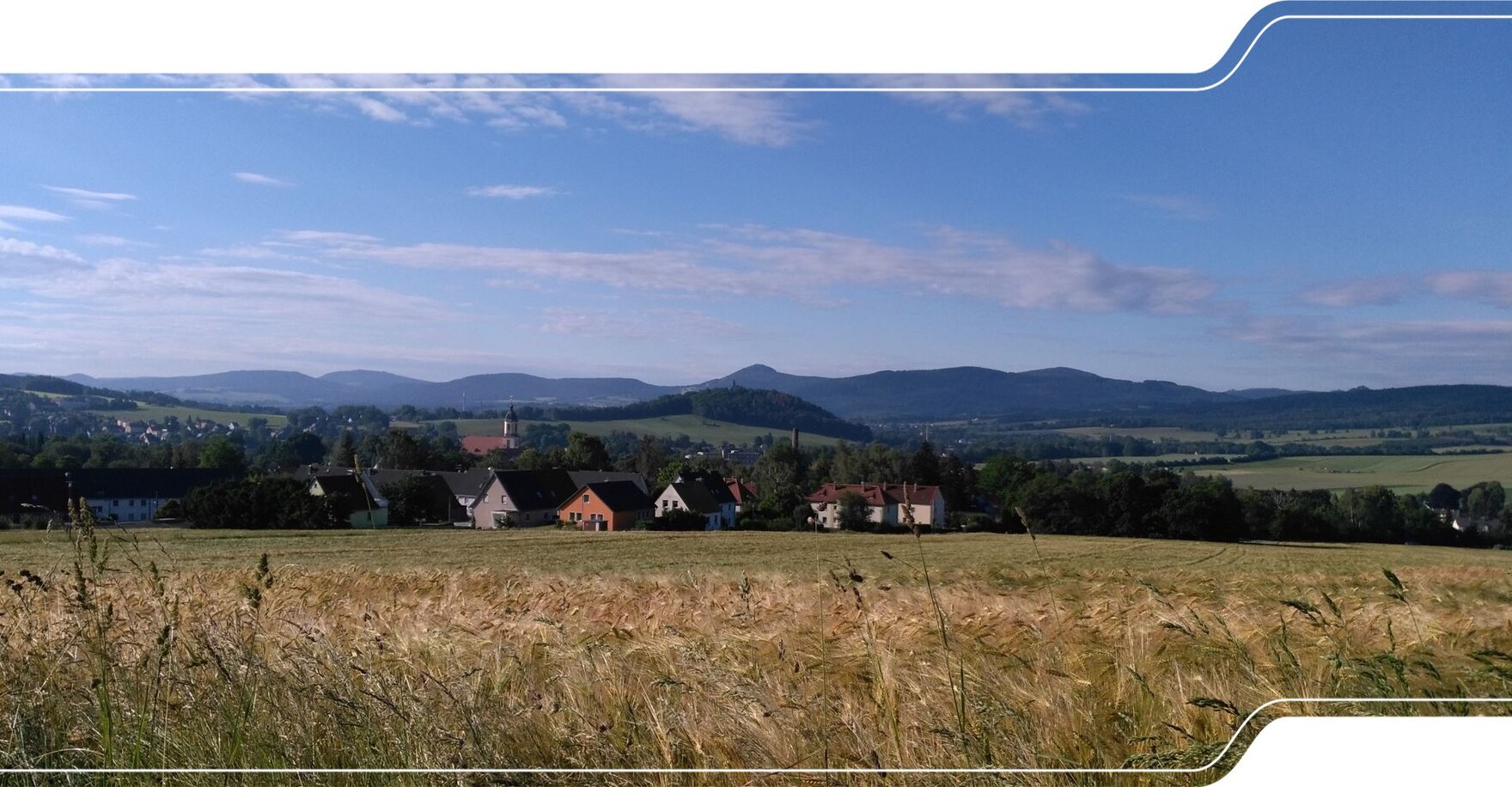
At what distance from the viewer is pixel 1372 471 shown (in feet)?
8.87

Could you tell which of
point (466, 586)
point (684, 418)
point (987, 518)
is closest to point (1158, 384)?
point (987, 518)

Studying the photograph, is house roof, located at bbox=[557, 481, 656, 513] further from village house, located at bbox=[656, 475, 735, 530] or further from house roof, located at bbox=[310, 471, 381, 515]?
house roof, located at bbox=[310, 471, 381, 515]

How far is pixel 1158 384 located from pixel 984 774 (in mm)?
1154

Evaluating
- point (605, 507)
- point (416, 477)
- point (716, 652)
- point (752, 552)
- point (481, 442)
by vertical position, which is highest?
point (481, 442)

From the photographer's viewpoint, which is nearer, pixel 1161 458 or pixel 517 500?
pixel 1161 458

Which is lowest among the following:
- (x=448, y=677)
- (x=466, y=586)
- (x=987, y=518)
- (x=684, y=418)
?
(x=448, y=677)

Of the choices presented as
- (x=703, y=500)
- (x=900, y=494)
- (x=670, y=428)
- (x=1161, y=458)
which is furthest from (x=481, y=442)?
(x=1161, y=458)

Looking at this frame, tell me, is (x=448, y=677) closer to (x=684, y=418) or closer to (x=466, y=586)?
(x=466, y=586)

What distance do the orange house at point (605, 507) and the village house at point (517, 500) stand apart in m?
0.06

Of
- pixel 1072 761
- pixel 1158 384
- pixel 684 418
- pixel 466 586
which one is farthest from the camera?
pixel 466 586

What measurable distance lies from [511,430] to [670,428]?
20.4 inches

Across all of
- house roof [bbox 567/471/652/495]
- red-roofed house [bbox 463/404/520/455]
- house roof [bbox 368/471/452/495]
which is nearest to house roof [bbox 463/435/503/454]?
red-roofed house [bbox 463/404/520/455]

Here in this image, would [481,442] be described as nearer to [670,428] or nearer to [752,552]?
[670,428]

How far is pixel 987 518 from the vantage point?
2.81 m
